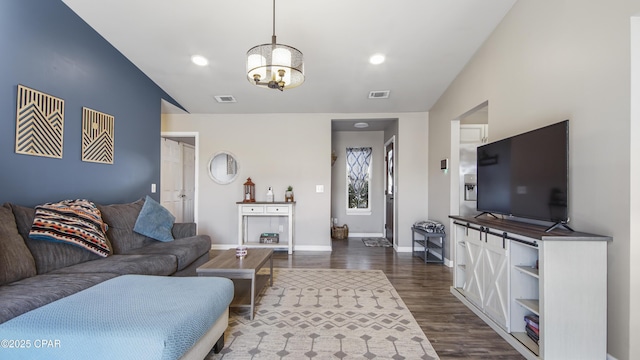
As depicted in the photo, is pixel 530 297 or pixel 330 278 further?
pixel 330 278

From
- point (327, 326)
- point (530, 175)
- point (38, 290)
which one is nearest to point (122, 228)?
point (38, 290)

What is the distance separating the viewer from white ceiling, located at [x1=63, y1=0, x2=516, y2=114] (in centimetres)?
276

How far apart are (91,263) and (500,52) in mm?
4235

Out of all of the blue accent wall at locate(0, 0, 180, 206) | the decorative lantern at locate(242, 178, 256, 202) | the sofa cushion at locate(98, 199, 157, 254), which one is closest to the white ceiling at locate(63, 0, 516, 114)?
the blue accent wall at locate(0, 0, 180, 206)

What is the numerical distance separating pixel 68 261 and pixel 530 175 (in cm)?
375

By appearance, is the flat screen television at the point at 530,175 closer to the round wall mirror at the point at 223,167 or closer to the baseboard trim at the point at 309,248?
the baseboard trim at the point at 309,248

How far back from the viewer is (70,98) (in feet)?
9.51

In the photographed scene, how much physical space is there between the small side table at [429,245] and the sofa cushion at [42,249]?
160 inches

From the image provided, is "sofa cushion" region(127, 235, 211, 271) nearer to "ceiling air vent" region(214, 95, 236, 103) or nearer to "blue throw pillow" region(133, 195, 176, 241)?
"blue throw pillow" region(133, 195, 176, 241)

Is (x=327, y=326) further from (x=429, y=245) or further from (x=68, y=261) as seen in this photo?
(x=429, y=245)

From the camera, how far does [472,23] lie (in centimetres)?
288

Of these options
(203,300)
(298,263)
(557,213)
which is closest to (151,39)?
(203,300)

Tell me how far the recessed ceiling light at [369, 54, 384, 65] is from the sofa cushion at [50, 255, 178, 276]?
10.2 feet

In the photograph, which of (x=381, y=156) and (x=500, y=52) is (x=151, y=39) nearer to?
(x=500, y=52)
